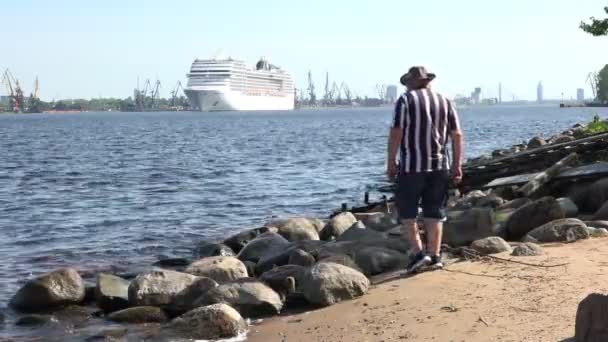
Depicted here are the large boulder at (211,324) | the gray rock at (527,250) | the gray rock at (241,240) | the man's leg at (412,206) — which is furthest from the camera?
the gray rock at (241,240)

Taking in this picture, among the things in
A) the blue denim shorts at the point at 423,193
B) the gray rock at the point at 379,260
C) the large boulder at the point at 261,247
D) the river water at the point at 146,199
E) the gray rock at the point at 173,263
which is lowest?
the river water at the point at 146,199

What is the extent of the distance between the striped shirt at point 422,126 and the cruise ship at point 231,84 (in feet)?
366

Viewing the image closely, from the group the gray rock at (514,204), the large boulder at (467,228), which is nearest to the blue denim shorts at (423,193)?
the large boulder at (467,228)

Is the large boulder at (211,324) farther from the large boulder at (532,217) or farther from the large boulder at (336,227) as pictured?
the large boulder at (336,227)

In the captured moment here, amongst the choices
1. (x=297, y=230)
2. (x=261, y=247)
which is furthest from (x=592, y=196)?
(x=261, y=247)

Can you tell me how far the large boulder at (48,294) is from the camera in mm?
7645

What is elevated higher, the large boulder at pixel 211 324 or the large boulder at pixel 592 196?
the large boulder at pixel 592 196

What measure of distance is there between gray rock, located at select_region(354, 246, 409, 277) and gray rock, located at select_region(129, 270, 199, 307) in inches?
61.7

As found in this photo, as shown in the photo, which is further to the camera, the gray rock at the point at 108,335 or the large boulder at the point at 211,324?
the gray rock at the point at 108,335

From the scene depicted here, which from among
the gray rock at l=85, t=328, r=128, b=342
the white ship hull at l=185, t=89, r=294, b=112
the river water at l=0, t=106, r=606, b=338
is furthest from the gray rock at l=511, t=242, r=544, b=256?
the white ship hull at l=185, t=89, r=294, b=112

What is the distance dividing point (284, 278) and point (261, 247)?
224 centimetres

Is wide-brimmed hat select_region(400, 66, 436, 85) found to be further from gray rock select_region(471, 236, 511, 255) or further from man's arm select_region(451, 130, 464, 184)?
gray rock select_region(471, 236, 511, 255)

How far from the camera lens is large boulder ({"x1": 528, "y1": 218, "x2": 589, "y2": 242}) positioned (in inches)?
287

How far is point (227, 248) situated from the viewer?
34.4ft
